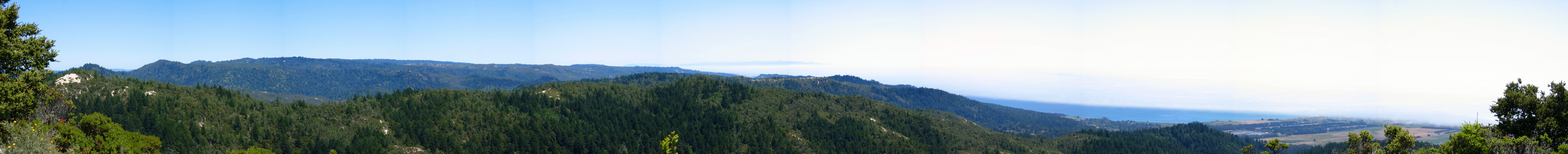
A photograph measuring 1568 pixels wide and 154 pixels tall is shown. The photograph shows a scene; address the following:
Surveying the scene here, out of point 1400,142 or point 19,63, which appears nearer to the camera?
point 19,63

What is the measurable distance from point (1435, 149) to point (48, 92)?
4760 inches

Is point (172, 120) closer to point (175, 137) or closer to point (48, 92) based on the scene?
point (175, 137)

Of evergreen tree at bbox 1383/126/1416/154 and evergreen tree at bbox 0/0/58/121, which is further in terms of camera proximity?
evergreen tree at bbox 1383/126/1416/154

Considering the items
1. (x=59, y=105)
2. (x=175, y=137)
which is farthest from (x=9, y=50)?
(x=175, y=137)

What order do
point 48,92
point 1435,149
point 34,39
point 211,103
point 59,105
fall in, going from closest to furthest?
1. point 34,39
2. point 1435,149
3. point 48,92
4. point 59,105
5. point 211,103

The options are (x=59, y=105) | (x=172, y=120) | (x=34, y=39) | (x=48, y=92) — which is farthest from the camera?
(x=172, y=120)

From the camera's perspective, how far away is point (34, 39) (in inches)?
2128

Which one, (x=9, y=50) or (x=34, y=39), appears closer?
(x=9, y=50)

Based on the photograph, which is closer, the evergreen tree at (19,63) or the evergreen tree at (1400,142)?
the evergreen tree at (19,63)

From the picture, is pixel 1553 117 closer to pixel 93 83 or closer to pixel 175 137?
pixel 175 137

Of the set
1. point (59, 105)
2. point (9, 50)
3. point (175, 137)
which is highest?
point (9, 50)

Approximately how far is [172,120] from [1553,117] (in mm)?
237494

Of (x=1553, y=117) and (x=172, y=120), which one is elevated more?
(x=1553, y=117)

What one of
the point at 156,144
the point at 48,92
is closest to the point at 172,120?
the point at 156,144
